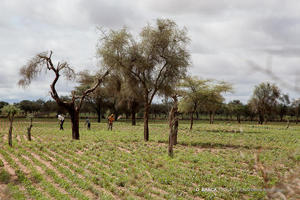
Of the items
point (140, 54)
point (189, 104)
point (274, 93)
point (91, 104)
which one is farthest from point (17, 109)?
point (274, 93)

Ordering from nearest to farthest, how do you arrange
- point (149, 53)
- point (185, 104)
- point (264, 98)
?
point (149, 53), point (185, 104), point (264, 98)

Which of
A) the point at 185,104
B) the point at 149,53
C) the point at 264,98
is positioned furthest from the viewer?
the point at 264,98

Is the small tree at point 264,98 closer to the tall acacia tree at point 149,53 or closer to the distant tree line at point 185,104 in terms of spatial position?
the distant tree line at point 185,104

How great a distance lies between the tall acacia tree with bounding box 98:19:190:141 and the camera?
23.2m

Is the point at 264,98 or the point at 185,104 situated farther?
the point at 264,98

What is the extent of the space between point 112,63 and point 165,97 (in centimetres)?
671

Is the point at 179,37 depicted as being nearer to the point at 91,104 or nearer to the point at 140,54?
the point at 140,54

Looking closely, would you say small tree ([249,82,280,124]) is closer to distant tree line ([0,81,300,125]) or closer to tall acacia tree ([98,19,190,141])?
distant tree line ([0,81,300,125])

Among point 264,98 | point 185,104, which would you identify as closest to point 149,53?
point 185,104

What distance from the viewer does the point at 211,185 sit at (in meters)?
9.71

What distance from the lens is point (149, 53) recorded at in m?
23.5

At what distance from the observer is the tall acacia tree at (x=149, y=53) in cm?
2323

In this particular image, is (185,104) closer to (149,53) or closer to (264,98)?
(149,53)

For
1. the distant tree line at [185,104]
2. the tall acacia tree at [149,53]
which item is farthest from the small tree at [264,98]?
the tall acacia tree at [149,53]
